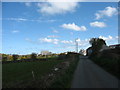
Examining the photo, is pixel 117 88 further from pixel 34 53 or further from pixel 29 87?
pixel 34 53

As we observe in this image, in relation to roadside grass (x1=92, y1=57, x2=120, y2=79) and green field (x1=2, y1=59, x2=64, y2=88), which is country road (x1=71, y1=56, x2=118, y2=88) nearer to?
roadside grass (x1=92, y1=57, x2=120, y2=79)

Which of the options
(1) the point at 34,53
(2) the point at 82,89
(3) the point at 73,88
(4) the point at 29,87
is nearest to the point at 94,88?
(2) the point at 82,89

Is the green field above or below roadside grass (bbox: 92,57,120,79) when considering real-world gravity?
below

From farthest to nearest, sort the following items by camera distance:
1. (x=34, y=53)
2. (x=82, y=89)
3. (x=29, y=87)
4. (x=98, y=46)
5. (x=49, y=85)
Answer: (x=34, y=53) < (x=98, y=46) < (x=82, y=89) < (x=49, y=85) < (x=29, y=87)

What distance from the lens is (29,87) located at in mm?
7035

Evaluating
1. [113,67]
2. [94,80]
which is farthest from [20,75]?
[113,67]

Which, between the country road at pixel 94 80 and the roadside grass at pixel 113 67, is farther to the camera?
the roadside grass at pixel 113 67

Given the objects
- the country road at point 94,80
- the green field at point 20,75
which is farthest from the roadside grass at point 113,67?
the green field at point 20,75

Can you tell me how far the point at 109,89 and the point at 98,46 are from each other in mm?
38730

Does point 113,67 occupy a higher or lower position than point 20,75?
higher

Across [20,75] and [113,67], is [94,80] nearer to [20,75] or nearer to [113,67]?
[113,67]

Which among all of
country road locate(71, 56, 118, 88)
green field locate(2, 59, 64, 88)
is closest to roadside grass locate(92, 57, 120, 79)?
country road locate(71, 56, 118, 88)

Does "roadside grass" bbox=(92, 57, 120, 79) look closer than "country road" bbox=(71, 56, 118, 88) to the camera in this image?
No

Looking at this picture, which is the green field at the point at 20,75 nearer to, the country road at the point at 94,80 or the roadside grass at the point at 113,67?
the country road at the point at 94,80
